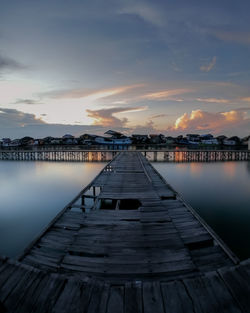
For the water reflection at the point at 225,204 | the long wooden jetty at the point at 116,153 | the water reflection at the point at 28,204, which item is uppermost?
the long wooden jetty at the point at 116,153

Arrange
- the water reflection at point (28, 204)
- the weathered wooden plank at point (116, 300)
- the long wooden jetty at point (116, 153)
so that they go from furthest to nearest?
the long wooden jetty at point (116, 153) < the water reflection at point (28, 204) < the weathered wooden plank at point (116, 300)

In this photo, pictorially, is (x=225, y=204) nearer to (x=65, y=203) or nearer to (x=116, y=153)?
(x=65, y=203)

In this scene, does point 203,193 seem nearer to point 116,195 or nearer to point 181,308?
point 116,195

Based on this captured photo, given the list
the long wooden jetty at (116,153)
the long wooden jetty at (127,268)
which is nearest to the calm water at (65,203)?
the long wooden jetty at (127,268)

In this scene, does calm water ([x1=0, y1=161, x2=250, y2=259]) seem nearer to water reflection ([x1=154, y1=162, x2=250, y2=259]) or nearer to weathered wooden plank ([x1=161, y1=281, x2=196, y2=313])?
water reflection ([x1=154, y1=162, x2=250, y2=259])

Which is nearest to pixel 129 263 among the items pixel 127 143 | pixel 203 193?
pixel 203 193

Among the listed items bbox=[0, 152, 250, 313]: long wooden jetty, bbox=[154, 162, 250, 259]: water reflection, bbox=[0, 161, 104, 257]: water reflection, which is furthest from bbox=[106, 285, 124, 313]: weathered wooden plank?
bbox=[0, 161, 104, 257]: water reflection

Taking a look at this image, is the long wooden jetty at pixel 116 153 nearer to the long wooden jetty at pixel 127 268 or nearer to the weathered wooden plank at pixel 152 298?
the long wooden jetty at pixel 127 268

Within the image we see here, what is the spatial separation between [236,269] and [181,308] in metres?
1.03

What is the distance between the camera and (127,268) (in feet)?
9.37

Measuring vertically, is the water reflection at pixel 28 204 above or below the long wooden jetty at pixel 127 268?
below

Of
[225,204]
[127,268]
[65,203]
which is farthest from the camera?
[65,203]

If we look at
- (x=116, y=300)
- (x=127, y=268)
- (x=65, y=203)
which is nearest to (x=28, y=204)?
(x=65, y=203)

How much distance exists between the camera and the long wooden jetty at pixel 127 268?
72.6 inches
